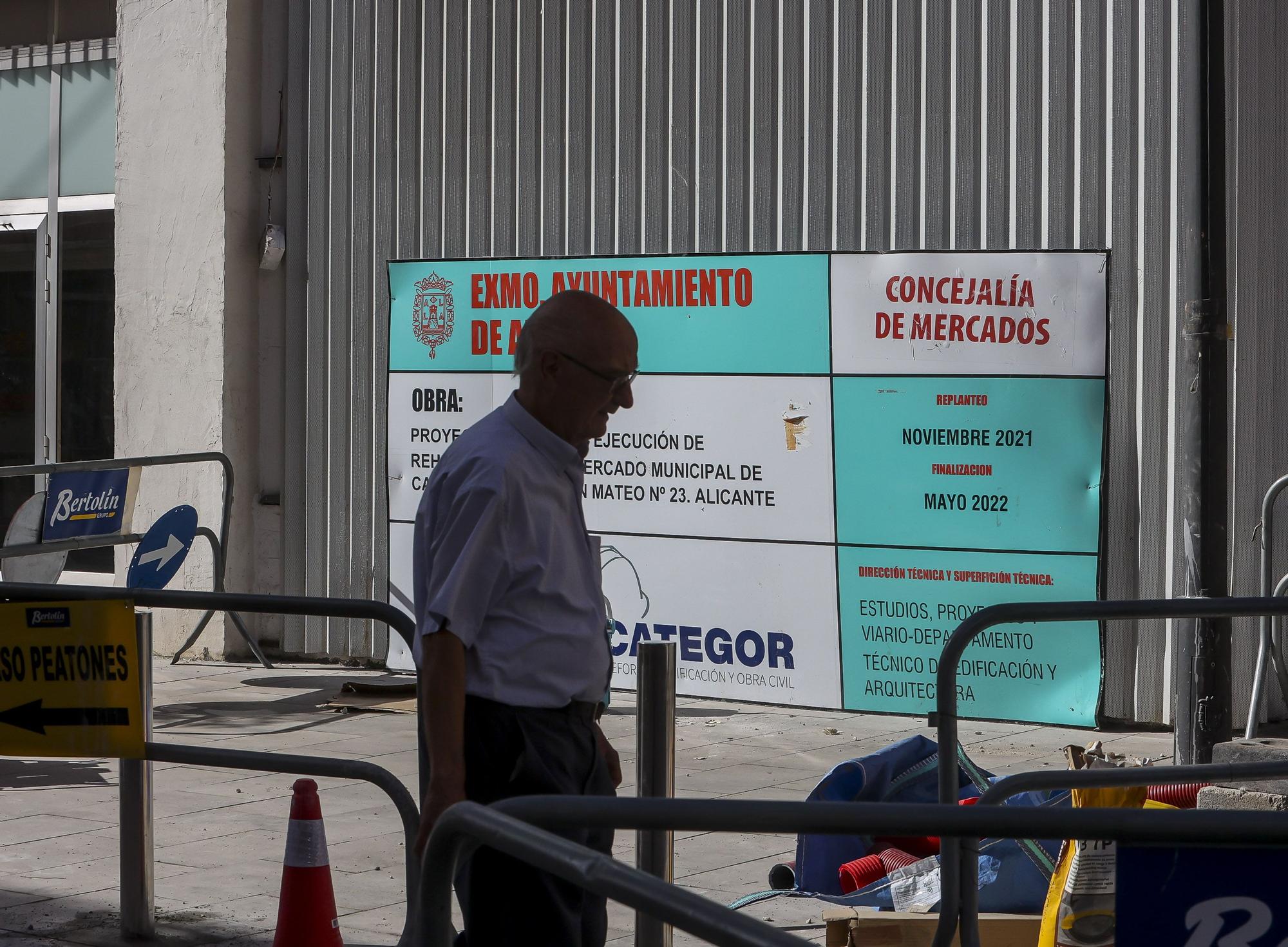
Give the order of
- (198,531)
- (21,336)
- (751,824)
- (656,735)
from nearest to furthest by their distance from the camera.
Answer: (751,824)
(656,735)
(198,531)
(21,336)

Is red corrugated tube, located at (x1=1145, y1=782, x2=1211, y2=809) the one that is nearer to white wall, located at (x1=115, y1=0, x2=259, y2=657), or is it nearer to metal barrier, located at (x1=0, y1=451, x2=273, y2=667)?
metal barrier, located at (x1=0, y1=451, x2=273, y2=667)

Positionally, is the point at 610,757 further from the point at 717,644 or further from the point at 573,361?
the point at 717,644

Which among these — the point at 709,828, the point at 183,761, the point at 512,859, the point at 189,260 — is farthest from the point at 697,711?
the point at 709,828

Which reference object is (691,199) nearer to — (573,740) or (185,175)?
(185,175)

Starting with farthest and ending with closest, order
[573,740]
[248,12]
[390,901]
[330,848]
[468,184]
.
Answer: [248,12], [468,184], [330,848], [390,901], [573,740]

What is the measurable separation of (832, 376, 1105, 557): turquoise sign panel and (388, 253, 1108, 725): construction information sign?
0.4 inches

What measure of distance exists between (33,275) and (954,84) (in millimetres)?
7570

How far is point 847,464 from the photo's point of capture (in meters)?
9.13

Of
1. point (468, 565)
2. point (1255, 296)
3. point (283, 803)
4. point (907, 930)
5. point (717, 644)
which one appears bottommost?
point (283, 803)

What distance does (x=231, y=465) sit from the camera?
11031 millimetres

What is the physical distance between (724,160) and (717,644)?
8.86 feet

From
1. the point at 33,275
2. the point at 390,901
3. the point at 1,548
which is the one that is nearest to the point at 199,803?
the point at 390,901

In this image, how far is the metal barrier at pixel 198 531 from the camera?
9555 millimetres

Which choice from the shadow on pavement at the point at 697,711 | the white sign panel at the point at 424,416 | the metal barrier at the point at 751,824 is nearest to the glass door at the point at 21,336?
the white sign panel at the point at 424,416
